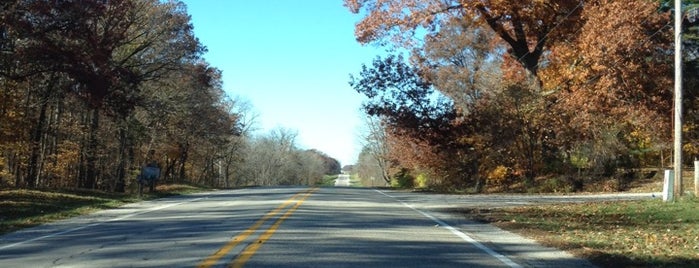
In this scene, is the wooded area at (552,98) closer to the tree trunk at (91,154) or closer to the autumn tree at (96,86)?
the autumn tree at (96,86)

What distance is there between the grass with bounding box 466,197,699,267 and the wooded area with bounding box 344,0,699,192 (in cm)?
869

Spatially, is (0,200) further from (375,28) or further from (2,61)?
(375,28)

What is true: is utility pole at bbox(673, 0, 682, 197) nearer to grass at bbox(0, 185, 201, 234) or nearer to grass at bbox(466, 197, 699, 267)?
grass at bbox(466, 197, 699, 267)

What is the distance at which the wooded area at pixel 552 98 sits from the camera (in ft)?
82.8

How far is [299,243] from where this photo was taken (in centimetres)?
1019

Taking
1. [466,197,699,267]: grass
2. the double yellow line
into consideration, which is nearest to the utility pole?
[466,197,699,267]: grass

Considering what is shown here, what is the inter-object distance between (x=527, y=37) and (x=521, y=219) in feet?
53.1

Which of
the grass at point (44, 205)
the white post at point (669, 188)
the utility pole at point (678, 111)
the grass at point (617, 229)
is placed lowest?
the grass at point (44, 205)

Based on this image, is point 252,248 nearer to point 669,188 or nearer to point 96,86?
point 669,188

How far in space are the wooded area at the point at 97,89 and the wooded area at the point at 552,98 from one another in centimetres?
1047

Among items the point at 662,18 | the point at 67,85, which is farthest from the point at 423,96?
the point at 67,85

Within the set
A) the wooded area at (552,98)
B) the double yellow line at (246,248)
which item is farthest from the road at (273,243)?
the wooded area at (552,98)

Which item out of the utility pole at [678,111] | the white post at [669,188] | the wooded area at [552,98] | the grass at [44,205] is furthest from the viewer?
the wooded area at [552,98]

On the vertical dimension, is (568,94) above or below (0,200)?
above
